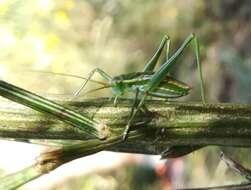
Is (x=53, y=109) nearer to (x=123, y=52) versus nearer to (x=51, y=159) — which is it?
(x=51, y=159)

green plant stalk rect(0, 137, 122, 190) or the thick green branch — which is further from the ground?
the thick green branch

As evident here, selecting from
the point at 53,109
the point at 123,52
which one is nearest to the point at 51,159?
the point at 53,109

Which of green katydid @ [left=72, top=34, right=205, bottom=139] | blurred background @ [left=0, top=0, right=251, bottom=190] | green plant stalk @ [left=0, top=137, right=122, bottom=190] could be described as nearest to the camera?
green plant stalk @ [left=0, top=137, right=122, bottom=190]

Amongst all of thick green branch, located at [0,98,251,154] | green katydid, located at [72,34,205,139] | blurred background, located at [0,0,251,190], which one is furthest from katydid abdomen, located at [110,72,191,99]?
blurred background, located at [0,0,251,190]

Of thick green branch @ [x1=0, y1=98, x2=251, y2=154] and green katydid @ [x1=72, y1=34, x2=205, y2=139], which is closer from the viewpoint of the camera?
thick green branch @ [x1=0, y1=98, x2=251, y2=154]

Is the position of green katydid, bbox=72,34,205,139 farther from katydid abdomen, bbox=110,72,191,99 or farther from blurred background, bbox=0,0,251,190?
blurred background, bbox=0,0,251,190
